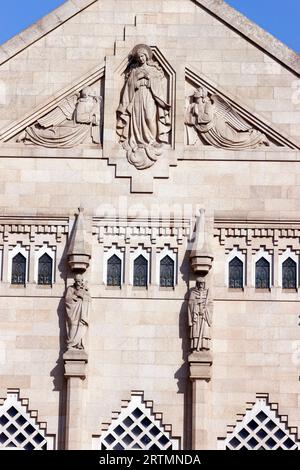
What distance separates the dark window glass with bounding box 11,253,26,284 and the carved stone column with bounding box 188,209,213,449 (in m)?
3.24

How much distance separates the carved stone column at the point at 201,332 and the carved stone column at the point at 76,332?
6.58 feet

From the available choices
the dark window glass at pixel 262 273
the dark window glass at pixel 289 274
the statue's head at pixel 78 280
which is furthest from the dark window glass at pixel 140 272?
the dark window glass at pixel 289 274

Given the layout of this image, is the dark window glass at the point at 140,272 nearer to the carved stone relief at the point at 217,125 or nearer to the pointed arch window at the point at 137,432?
the pointed arch window at the point at 137,432

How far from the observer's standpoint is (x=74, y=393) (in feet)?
136

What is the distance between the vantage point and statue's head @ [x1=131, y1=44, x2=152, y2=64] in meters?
43.2

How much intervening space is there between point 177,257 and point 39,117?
3.88m

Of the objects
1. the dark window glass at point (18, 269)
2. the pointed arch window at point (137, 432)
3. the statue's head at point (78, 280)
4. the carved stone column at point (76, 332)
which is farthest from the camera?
the dark window glass at point (18, 269)

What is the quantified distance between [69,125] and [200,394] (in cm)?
596

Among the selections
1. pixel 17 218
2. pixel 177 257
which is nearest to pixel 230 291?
pixel 177 257

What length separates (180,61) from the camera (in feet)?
142

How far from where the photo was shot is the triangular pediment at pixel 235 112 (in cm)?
4297

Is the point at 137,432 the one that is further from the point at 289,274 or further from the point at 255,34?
the point at 255,34

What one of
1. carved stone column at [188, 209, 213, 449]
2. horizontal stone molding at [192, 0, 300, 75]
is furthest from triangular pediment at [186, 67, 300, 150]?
carved stone column at [188, 209, 213, 449]

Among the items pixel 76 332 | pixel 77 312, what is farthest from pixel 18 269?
pixel 76 332
